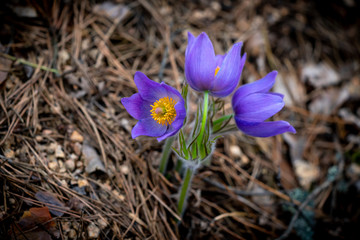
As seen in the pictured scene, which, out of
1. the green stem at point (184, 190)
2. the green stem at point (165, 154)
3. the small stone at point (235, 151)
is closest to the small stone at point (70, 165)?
the green stem at point (165, 154)

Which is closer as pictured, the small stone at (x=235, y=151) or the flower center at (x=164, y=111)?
the flower center at (x=164, y=111)

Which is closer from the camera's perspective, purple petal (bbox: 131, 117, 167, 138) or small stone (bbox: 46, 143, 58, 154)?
purple petal (bbox: 131, 117, 167, 138)

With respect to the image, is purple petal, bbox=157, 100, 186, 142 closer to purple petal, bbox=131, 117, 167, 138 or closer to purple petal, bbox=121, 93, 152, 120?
purple petal, bbox=131, 117, 167, 138

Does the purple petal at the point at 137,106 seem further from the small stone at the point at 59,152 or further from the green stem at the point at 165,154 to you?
the small stone at the point at 59,152

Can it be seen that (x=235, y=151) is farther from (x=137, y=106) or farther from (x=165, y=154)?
(x=137, y=106)

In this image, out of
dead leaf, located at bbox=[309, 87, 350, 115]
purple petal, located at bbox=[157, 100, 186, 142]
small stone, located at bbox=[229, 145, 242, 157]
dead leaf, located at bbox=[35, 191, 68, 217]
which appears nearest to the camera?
purple petal, located at bbox=[157, 100, 186, 142]

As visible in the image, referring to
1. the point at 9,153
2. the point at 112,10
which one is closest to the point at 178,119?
the point at 9,153

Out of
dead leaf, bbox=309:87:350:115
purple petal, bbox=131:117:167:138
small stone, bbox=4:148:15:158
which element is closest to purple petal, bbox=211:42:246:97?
purple petal, bbox=131:117:167:138
